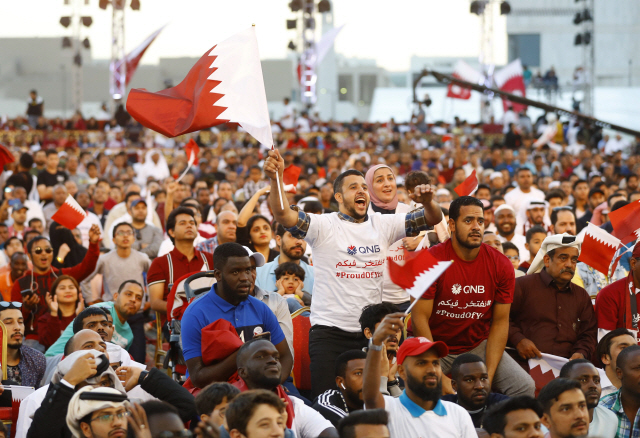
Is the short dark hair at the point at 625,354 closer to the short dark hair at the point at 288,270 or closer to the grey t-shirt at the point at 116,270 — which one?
the short dark hair at the point at 288,270

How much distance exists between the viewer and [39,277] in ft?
28.0

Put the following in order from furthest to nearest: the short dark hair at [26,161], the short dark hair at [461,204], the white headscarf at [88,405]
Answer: the short dark hair at [26,161] < the short dark hair at [461,204] < the white headscarf at [88,405]

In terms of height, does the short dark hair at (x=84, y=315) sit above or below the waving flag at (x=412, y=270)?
below

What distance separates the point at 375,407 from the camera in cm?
475

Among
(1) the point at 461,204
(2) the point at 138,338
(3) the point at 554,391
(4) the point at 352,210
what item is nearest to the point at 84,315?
(2) the point at 138,338

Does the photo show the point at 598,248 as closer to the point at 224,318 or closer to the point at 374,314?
the point at 374,314

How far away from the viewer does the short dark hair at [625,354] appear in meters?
5.59

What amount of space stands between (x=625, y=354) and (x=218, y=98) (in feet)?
11.0

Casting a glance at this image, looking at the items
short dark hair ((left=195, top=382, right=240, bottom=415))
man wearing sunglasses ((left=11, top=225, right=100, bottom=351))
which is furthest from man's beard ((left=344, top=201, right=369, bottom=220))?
man wearing sunglasses ((left=11, top=225, right=100, bottom=351))

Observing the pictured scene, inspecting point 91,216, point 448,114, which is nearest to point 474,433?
point 91,216

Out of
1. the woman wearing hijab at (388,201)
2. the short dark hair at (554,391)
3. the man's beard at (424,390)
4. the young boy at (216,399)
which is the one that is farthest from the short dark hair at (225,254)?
the short dark hair at (554,391)

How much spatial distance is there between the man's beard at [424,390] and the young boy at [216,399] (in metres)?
→ 1.00

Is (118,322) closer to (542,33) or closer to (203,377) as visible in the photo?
(203,377)

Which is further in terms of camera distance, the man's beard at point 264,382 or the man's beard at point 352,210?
the man's beard at point 352,210
